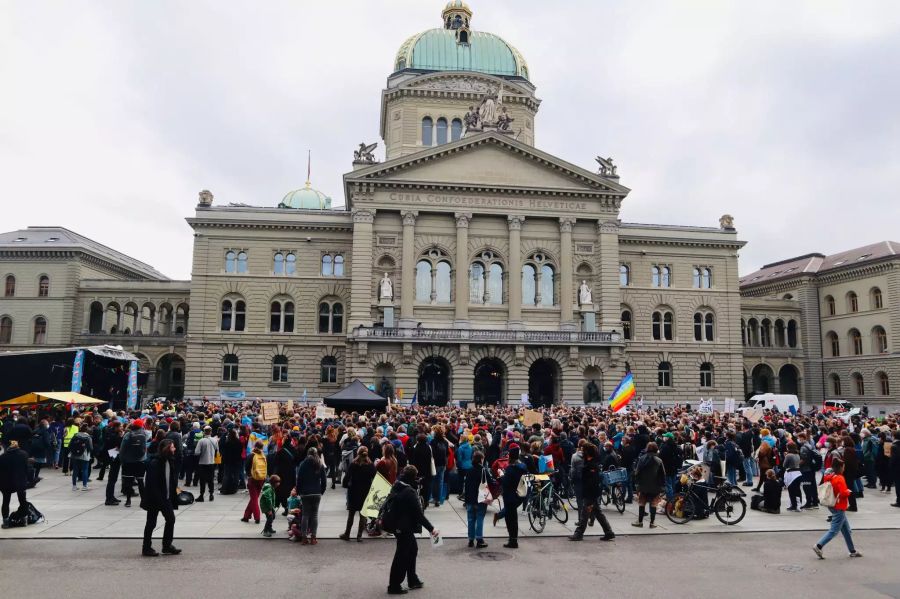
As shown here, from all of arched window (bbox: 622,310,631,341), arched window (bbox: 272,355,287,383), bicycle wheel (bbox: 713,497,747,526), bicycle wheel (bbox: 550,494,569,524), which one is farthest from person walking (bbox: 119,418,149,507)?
arched window (bbox: 622,310,631,341)

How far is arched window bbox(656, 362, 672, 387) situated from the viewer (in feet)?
193

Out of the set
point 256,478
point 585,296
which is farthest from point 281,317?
point 256,478

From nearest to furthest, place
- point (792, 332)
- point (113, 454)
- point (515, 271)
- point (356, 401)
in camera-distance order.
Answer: point (113, 454) → point (356, 401) → point (515, 271) → point (792, 332)

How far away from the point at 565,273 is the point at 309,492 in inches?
1642

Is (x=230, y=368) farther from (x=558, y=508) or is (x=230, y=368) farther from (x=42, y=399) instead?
(x=558, y=508)

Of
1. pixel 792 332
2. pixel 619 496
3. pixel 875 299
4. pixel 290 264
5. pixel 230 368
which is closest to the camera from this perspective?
pixel 619 496

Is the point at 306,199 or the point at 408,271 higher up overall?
the point at 306,199

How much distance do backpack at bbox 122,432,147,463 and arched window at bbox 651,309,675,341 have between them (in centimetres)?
4911

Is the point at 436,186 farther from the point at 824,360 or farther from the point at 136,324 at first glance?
the point at 824,360

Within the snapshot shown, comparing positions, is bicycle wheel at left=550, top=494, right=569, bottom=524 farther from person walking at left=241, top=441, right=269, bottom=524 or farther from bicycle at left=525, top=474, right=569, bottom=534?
person walking at left=241, top=441, right=269, bottom=524

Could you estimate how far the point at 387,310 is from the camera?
5084cm

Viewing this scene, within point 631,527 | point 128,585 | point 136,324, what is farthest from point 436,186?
point 128,585

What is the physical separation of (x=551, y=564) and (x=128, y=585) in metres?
7.11

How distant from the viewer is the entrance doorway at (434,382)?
51.6 meters
